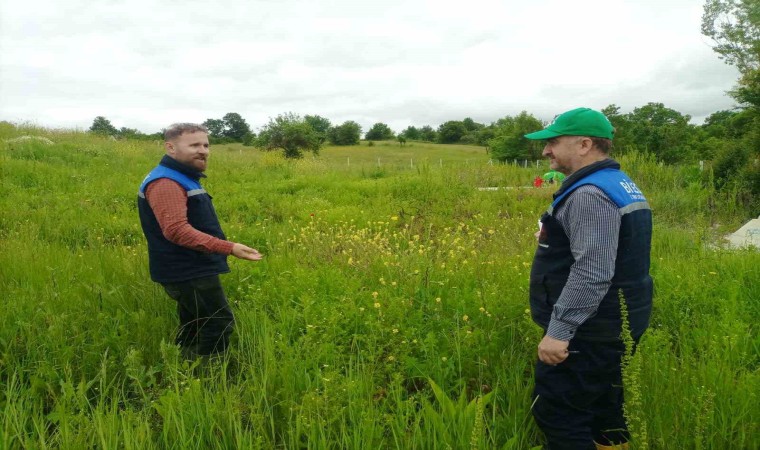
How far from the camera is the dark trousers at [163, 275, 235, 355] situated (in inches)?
134

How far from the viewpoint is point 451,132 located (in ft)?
369

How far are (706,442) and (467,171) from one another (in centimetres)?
1135

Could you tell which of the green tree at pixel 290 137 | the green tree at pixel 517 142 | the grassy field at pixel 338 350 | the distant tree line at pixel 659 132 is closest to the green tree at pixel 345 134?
the distant tree line at pixel 659 132

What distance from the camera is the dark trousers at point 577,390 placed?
88.2 inches

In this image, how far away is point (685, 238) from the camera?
6547 millimetres

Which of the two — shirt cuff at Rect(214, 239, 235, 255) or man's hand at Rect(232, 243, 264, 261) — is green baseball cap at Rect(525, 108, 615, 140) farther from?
shirt cuff at Rect(214, 239, 235, 255)

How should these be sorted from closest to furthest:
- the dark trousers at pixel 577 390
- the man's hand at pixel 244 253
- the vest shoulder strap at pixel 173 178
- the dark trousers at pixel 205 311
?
the dark trousers at pixel 577 390 < the man's hand at pixel 244 253 < the vest shoulder strap at pixel 173 178 < the dark trousers at pixel 205 311

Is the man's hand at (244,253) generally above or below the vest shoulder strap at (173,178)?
below

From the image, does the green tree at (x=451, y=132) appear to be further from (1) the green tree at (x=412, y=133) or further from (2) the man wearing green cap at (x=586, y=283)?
(2) the man wearing green cap at (x=586, y=283)

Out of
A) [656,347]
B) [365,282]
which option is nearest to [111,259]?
[365,282]

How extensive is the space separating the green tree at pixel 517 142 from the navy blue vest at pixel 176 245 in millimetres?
60501

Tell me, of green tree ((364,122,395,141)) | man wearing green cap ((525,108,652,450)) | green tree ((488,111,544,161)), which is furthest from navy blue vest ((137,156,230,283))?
green tree ((364,122,395,141))

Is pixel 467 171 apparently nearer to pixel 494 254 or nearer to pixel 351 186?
pixel 351 186

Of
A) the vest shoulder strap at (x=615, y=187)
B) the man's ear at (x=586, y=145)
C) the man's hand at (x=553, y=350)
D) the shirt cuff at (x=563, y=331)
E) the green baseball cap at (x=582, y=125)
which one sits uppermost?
the green baseball cap at (x=582, y=125)
